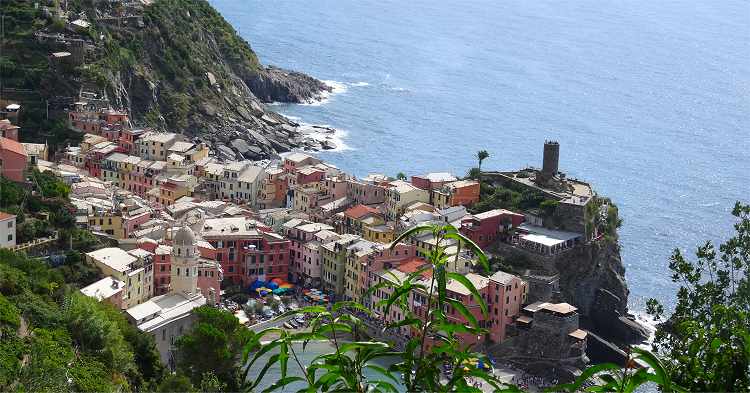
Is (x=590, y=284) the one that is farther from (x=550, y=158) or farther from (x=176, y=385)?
(x=176, y=385)

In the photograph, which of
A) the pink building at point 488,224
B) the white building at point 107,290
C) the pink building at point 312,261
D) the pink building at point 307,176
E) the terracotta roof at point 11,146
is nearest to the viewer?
the white building at point 107,290

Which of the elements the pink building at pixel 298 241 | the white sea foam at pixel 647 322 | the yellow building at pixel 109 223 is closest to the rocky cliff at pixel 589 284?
the white sea foam at pixel 647 322

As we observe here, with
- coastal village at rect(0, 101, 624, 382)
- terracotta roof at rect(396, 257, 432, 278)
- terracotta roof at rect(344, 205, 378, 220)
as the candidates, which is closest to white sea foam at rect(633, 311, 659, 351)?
coastal village at rect(0, 101, 624, 382)

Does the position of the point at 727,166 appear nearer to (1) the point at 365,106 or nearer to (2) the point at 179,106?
(1) the point at 365,106

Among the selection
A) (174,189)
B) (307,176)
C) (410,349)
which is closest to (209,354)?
(174,189)

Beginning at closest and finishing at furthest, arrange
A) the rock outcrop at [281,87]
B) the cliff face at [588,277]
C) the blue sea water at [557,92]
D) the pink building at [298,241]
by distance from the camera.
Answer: the cliff face at [588,277]
the pink building at [298,241]
the blue sea water at [557,92]
the rock outcrop at [281,87]

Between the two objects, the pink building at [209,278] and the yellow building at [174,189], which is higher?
the yellow building at [174,189]

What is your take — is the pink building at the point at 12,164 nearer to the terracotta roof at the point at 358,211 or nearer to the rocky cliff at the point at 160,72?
the rocky cliff at the point at 160,72
